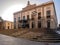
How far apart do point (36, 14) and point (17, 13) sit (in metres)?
6.11

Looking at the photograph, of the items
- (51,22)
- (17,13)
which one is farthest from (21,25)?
(51,22)

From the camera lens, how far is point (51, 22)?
20094 millimetres

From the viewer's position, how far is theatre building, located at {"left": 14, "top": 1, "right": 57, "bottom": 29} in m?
20.4

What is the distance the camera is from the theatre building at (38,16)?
2036 centimetres

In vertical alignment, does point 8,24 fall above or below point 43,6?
below

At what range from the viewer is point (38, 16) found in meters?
22.1

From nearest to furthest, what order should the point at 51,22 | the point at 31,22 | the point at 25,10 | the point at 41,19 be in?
the point at 51,22 → the point at 41,19 → the point at 31,22 → the point at 25,10

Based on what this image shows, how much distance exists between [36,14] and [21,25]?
476cm

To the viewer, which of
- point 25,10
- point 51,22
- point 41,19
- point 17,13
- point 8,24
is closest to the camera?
point 51,22

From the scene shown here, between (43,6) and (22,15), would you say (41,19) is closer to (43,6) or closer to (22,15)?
(43,6)

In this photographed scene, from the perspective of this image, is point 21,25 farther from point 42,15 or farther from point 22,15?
point 42,15

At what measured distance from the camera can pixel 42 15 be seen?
2133 centimetres

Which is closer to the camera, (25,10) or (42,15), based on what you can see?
(42,15)

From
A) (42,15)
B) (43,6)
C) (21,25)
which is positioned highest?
(43,6)
